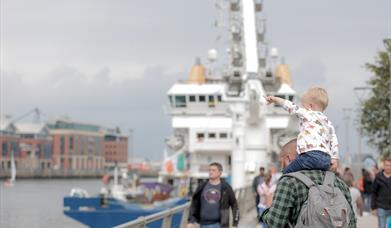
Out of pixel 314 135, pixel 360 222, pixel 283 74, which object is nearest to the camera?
pixel 314 135

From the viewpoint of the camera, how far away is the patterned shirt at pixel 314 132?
18.6 ft

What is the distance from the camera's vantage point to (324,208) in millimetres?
5164

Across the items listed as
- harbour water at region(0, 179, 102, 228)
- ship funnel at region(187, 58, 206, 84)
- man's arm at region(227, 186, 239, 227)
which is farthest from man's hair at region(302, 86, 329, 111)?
ship funnel at region(187, 58, 206, 84)

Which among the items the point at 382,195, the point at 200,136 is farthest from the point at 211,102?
the point at 382,195

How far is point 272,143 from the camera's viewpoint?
163 feet

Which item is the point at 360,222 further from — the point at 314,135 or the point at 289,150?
the point at 314,135

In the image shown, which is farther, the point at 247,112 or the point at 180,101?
the point at 180,101

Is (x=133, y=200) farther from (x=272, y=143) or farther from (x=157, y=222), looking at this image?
(x=157, y=222)

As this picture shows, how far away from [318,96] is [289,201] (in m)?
0.79

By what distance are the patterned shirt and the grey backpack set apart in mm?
350

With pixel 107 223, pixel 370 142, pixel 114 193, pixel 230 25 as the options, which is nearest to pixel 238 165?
pixel 370 142

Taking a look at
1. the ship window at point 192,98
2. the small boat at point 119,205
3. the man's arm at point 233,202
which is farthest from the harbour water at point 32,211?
the man's arm at point 233,202

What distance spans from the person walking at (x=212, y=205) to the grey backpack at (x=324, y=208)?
576cm

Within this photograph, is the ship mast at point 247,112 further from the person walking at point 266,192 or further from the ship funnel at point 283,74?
the person walking at point 266,192
